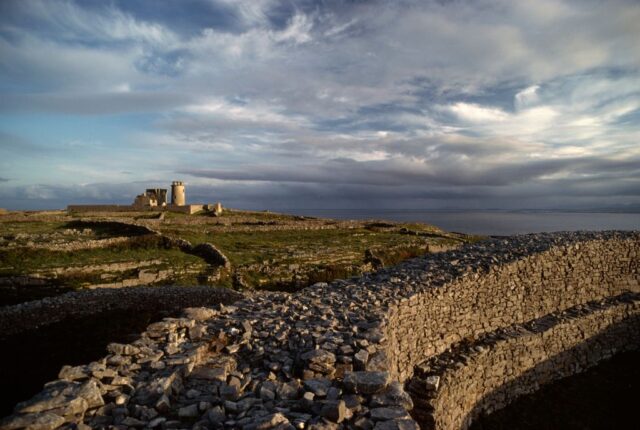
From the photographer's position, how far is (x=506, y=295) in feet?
55.0

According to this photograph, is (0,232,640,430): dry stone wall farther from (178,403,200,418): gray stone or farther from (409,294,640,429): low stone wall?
(409,294,640,429): low stone wall

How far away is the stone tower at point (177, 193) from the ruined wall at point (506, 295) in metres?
70.3

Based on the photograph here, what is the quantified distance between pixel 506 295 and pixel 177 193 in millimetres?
71475

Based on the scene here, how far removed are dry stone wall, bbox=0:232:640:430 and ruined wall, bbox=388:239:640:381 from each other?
0.07 metres

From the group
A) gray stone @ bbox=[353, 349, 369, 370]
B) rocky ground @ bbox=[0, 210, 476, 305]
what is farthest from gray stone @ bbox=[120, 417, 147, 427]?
rocky ground @ bbox=[0, 210, 476, 305]

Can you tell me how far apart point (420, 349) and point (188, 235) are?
32279 millimetres

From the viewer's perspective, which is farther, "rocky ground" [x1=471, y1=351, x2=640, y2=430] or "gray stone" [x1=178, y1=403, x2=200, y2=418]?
"rocky ground" [x1=471, y1=351, x2=640, y2=430]

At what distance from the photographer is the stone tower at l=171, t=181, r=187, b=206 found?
252 feet

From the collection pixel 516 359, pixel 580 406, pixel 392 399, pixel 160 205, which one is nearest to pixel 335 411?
pixel 392 399

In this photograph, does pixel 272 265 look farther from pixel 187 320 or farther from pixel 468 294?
pixel 187 320

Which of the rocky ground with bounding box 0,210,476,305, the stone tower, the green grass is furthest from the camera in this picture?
the stone tower

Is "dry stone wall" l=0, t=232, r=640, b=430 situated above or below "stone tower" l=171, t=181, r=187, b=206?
below

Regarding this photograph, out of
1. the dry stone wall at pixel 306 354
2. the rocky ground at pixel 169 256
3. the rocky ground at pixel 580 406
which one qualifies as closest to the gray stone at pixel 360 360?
the dry stone wall at pixel 306 354

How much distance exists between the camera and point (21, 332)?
15914 millimetres
